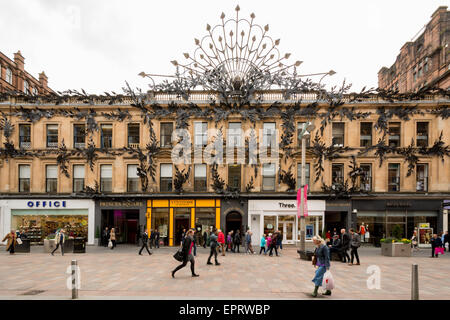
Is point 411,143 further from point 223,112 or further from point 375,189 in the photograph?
point 223,112

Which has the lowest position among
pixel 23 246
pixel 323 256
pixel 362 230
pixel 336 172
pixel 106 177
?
pixel 23 246

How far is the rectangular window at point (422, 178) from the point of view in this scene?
25.8 metres

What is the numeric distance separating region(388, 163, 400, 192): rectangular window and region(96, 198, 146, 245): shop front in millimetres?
20548

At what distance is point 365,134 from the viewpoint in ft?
86.8

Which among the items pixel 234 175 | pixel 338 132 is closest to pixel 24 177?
pixel 234 175

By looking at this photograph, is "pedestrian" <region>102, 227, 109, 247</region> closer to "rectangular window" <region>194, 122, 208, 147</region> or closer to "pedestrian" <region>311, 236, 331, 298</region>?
"rectangular window" <region>194, 122, 208, 147</region>

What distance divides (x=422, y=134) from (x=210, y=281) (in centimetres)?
2353

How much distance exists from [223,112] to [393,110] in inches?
555

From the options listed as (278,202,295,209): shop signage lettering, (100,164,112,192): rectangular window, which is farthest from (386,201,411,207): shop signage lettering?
(100,164,112,192): rectangular window

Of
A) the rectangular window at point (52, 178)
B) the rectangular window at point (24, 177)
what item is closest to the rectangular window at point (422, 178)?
the rectangular window at point (52, 178)

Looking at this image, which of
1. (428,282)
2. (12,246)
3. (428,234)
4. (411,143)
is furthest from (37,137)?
(428,234)

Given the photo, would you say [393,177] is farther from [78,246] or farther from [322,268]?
[78,246]

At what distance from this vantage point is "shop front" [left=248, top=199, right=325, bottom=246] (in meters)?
26.1

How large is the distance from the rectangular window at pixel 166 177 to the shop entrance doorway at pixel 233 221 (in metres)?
5.50
